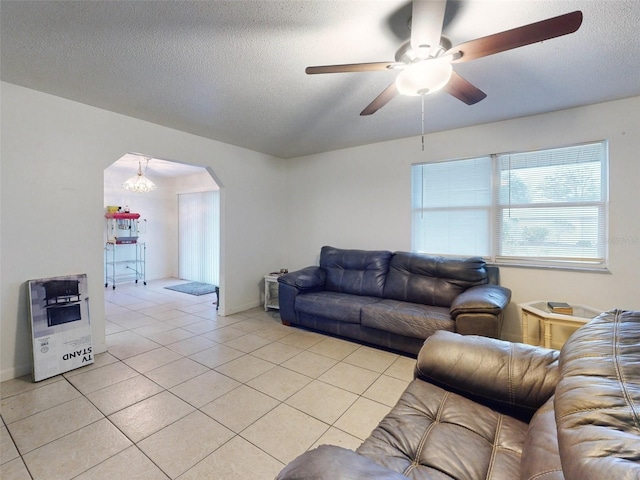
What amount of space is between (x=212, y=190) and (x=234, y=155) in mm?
2308

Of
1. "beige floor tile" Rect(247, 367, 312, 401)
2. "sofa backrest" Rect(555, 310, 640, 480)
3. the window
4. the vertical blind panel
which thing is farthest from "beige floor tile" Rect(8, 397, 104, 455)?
the vertical blind panel

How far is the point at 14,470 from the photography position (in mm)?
1487

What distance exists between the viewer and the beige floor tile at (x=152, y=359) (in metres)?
2.59

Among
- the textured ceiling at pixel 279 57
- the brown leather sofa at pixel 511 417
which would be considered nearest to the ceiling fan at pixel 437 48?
the textured ceiling at pixel 279 57

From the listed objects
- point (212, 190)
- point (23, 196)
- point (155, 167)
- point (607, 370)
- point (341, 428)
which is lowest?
point (341, 428)

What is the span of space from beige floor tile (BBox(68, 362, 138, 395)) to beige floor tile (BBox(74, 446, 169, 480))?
912 mm

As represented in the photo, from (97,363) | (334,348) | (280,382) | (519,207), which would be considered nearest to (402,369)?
(334,348)

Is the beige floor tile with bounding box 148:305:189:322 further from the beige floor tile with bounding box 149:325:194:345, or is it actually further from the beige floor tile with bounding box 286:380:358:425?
the beige floor tile with bounding box 286:380:358:425

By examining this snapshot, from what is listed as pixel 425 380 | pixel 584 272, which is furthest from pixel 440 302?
pixel 425 380

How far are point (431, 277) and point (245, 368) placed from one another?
2206 millimetres

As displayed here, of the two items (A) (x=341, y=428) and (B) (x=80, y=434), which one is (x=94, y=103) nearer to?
(B) (x=80, y=434)

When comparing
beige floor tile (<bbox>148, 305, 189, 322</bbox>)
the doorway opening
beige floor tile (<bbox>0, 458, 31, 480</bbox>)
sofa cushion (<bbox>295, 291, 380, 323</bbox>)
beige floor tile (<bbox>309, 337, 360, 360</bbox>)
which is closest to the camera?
beige floor tile (<bbox>0, 458, 31, 480</bbox>)

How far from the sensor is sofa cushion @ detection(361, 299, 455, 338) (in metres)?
2.61

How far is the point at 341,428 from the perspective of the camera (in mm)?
1813
